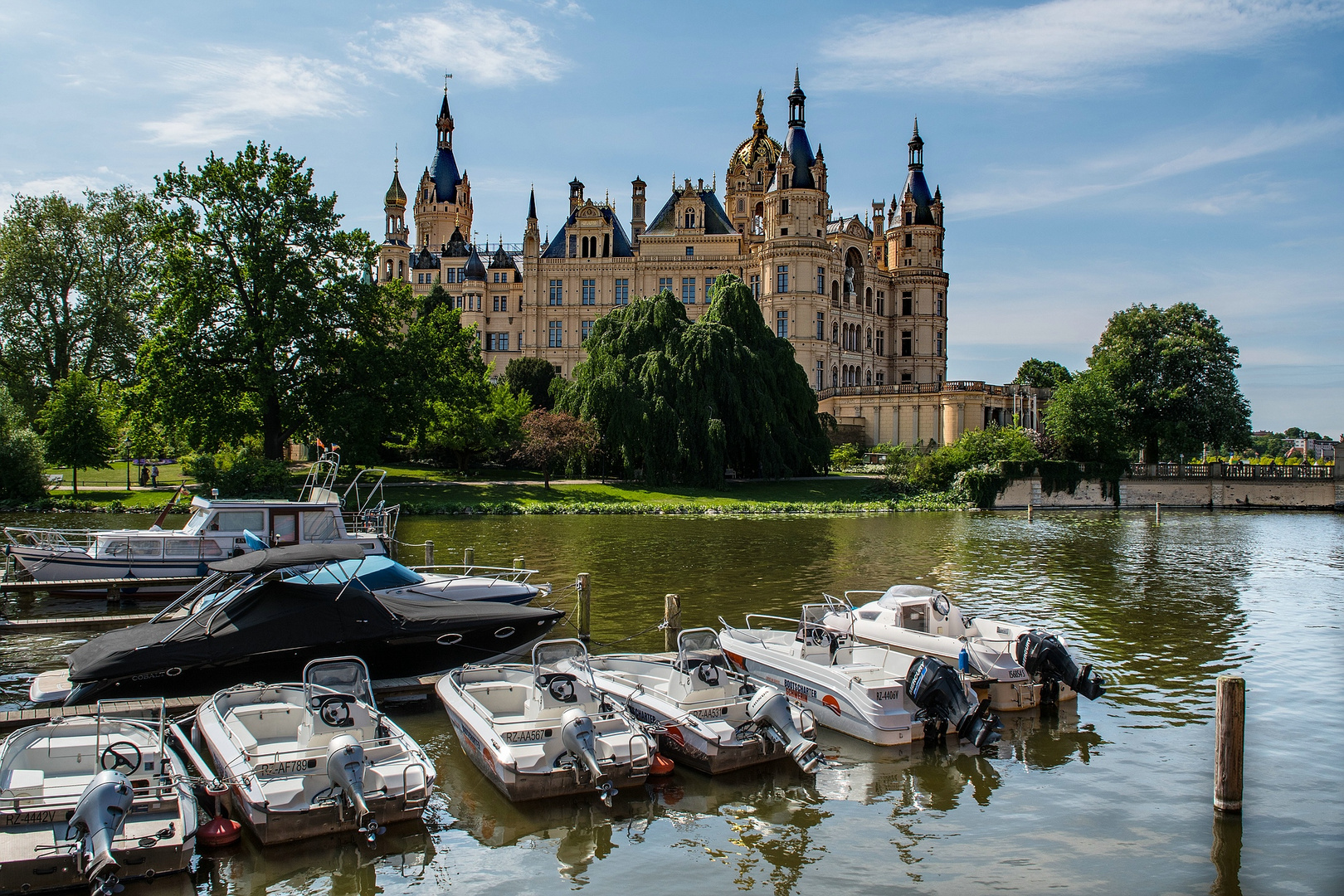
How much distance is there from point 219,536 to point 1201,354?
6128 centimetres

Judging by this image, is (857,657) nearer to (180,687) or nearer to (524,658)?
(524,658)

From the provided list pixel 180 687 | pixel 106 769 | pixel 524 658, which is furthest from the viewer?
pixel 524 658

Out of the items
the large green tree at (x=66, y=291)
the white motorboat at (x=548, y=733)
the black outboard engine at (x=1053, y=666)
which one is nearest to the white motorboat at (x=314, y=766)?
the white motorboat at (x=548, y=733)

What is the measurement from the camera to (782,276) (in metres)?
73.4

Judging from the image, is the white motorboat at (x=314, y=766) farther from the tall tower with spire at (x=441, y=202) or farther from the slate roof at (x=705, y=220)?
the tall tower with spire at (x=441, y=202)

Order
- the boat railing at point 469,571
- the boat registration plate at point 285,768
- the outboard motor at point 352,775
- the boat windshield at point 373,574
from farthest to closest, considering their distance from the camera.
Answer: the boat railing at point 469,571 → the boat windshield at point 373,574 → the boat registration plate at point 285,768 → the outboard motor at point 352,775

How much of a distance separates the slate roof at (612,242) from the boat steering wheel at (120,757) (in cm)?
7305

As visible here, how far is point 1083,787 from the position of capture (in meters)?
11.2

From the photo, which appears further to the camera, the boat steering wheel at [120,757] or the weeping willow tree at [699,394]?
the weeping willow tree at [699,394]

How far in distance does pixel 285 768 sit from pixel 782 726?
219 inches

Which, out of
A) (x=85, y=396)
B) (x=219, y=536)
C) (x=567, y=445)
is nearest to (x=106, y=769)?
(x=219, y=536)

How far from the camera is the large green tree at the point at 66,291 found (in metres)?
51.1

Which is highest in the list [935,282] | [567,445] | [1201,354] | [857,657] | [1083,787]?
[935,282]

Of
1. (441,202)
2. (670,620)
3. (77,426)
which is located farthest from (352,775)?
(441,202)
